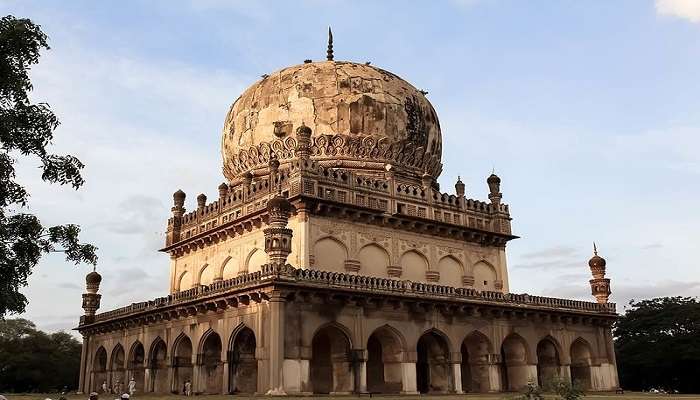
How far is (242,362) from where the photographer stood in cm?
2233

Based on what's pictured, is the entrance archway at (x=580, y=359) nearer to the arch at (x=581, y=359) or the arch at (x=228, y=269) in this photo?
the arch at (x=581, y=359)

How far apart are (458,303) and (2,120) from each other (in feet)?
→ 55.2

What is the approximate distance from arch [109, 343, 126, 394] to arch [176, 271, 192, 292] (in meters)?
3.44

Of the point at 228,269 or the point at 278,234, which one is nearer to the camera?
the point at 278,234

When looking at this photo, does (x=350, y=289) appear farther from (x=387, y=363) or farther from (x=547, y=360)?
(x=547, y=360)

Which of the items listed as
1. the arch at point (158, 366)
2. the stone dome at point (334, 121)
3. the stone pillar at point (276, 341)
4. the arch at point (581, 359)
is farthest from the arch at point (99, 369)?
the arch at point (581, 359)

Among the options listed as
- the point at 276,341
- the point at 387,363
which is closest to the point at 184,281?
the point at 387,363

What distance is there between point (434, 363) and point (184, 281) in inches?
460

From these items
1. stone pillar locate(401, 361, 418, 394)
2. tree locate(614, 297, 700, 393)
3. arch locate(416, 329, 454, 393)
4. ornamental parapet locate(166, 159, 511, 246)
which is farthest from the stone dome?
tree locate(614, 297, 700, 393)

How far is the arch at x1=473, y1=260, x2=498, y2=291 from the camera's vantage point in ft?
91.8

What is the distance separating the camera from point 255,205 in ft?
84.9

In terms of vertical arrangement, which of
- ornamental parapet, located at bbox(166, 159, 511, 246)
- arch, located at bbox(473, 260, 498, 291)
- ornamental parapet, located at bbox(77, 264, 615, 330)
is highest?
ornamental parapet, located at bbox(166, 159, 511, 246)

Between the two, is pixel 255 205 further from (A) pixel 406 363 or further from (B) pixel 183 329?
(A) pixel 406 363

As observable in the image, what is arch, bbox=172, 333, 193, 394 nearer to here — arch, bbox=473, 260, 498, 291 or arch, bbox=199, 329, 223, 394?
arch, bbox=199, 329, 223, 394
